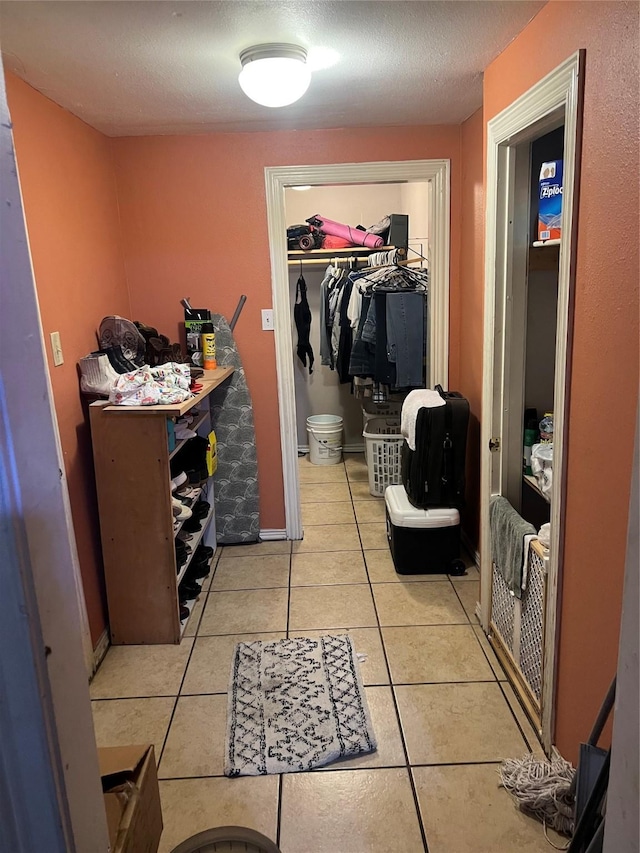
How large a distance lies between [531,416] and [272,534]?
5.67 feet

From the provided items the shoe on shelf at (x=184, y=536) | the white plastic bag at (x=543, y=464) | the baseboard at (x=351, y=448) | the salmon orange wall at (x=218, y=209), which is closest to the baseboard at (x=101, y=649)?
the shoe on shelf at (x=184, y=536)

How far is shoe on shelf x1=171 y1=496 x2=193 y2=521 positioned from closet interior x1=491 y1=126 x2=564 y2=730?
1339 mm

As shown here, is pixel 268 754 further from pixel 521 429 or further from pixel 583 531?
pixel 521 429

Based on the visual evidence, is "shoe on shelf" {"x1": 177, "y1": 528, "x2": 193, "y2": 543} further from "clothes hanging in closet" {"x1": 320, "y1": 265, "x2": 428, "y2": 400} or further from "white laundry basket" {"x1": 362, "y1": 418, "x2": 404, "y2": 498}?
"white laundry basket" {"x1": 362, "y1": 418, "x2": 404, "y2": 498}

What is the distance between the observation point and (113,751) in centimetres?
142

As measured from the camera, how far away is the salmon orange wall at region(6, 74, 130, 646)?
2059 mm

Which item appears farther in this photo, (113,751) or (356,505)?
(356,505)

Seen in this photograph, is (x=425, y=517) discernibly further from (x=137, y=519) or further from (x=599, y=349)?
(x=599, y=349)

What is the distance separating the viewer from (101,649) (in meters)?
2.42

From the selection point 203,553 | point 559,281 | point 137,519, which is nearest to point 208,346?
point 137,519

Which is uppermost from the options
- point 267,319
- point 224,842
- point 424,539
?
Answer: point 267,319

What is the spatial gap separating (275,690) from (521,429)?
4.48 feet

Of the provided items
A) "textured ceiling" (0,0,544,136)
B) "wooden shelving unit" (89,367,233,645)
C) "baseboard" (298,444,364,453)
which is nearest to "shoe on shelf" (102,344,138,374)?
"wooden shelving unit" (89,367,233,645)

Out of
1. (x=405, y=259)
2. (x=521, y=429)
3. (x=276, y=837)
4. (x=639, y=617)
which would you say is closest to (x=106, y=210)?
(x=405, y=259)
